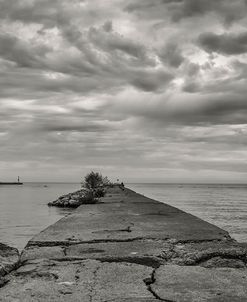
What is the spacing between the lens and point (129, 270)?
3541mm

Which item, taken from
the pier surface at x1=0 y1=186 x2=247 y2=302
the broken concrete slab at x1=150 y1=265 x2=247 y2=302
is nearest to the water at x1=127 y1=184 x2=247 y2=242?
the pier surface at x1=0 y1=186 x2=247 y2=302

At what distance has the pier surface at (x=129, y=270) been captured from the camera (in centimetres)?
288

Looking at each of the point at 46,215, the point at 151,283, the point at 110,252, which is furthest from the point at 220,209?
the point at 151,283

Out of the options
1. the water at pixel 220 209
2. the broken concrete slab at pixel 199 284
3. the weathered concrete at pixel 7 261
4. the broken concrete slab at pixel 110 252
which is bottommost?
the water at pixel 220 209

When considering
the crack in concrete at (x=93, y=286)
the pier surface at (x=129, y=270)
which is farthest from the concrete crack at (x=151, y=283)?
the crack in concrete at (x=93, y=286)

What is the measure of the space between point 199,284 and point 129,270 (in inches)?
26.1

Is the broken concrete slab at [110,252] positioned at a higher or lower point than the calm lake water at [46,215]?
higher

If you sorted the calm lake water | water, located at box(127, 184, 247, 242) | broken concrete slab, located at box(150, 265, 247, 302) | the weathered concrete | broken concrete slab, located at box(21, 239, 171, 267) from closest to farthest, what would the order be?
broken concrete slab, located at box(150, 265, 247, 302), the weathered concrete, broken concrete slab, located at box(21, 239, 171, 267), the calm lake water, water, located at box(127, 184, 247, 242)

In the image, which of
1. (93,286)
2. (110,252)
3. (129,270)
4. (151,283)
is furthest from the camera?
(110,252)

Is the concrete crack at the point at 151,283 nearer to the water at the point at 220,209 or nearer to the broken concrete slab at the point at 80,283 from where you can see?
the broken concrete slab at the point at 80,283

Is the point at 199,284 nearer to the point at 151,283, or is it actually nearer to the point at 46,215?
the point at 151,283

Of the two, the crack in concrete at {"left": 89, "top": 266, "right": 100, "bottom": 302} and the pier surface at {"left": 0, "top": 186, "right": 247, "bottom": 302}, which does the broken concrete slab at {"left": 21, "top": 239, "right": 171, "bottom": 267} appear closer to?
the pier surface at {"left": 0, "top": 186, "right": 247, "bottom": 302}

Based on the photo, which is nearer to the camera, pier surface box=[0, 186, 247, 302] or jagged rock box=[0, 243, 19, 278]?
pier surface box=[0, 186, 247, 302]

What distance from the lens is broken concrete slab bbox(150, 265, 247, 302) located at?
281cm
